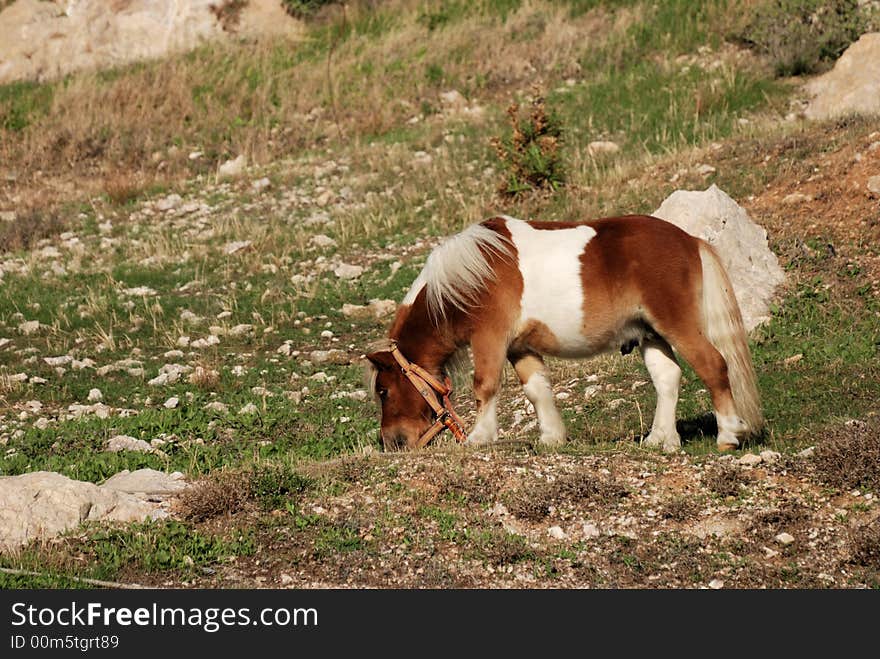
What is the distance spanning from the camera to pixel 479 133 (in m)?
17.9

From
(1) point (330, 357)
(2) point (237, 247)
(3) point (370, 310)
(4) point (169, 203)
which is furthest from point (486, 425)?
(4) point (169, 203)

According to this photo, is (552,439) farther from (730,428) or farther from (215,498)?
(215,498)

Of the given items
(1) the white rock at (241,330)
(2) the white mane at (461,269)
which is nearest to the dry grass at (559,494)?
(2) the white mane at (461,269)

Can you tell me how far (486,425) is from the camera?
746 centimetres

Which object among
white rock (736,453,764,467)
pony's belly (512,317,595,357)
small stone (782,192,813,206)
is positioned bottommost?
small stone (782,192,813,206)

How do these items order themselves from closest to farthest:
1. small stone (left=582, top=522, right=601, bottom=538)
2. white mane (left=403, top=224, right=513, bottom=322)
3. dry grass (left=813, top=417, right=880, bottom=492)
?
small stone (left=582, top=522, right=601, bottom=538), dry grass (left=813, top=417, right=880, bottom=492), white mane (left=403, top=224, right=513, bottom=322)

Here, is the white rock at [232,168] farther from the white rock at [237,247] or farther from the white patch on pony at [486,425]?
the white patch on pony at [486,425]

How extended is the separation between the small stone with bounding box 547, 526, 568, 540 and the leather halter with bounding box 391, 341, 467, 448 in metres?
1.41

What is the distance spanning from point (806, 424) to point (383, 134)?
495 inches

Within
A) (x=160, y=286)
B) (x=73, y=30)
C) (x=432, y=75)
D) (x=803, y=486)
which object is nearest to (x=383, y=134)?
(x=432, y=75)

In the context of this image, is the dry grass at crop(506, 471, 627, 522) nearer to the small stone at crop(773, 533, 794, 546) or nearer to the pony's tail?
the small stone at crop(773, 533, 794, 546)

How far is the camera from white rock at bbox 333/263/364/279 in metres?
13.8

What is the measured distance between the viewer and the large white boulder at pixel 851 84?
15.8 metres

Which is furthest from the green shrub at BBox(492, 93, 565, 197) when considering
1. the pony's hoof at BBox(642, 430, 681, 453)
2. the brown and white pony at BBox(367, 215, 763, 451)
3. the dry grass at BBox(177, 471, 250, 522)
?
the dry grass at BBox(177, 471, 250, 522)
